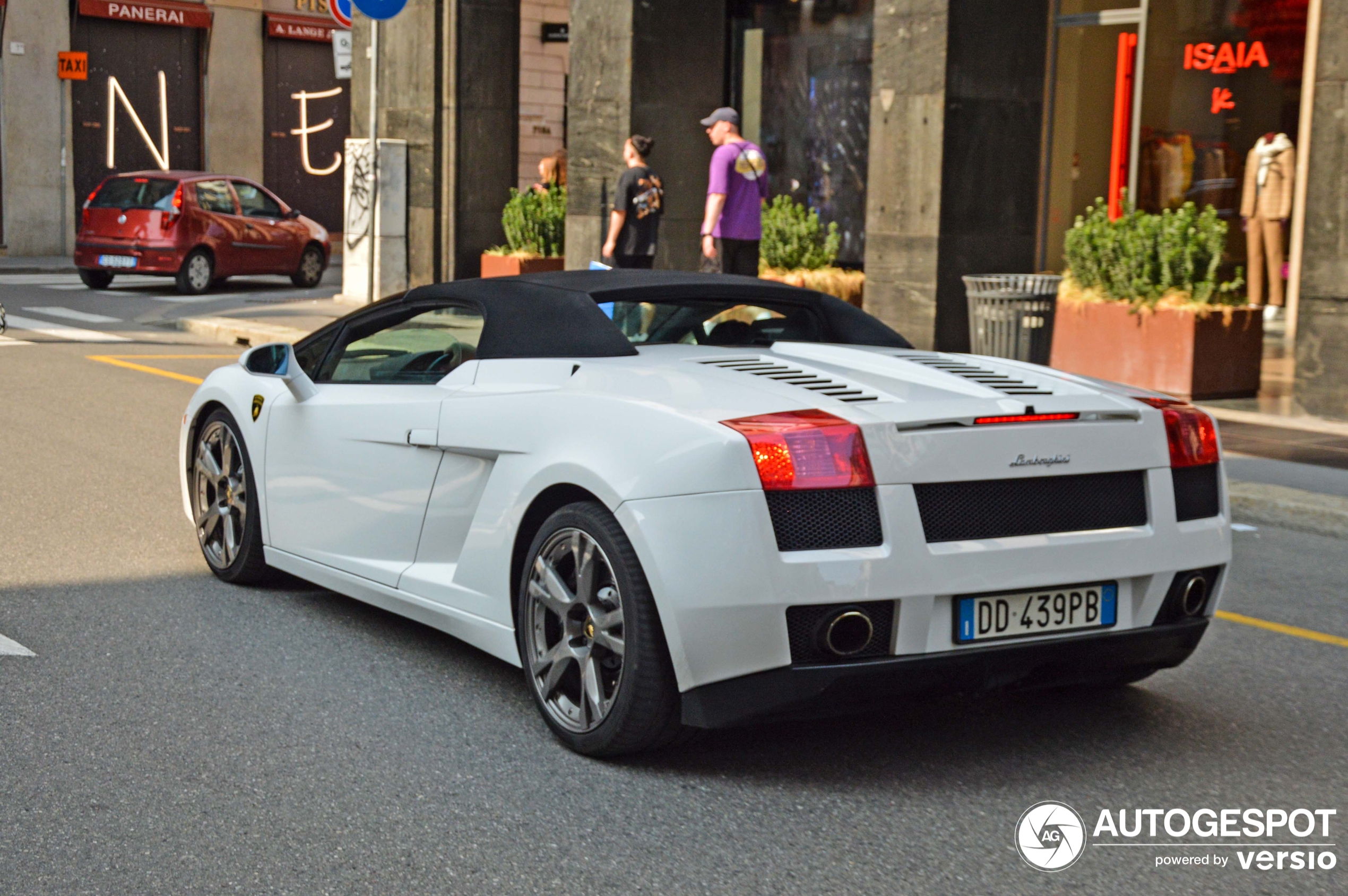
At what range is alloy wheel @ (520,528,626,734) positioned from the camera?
420 centimetres

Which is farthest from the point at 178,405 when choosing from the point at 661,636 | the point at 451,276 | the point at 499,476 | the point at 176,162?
the point at 176,162

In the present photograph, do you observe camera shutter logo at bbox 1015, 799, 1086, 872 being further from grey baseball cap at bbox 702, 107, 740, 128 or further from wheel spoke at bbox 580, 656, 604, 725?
grey baseball cap at bbox 702, 107, 740, 128

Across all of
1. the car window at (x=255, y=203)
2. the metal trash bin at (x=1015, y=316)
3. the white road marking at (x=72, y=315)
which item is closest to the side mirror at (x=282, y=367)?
the metal trash bin at (x=1015, y=316)

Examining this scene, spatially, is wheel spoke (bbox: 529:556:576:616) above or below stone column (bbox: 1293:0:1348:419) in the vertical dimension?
below

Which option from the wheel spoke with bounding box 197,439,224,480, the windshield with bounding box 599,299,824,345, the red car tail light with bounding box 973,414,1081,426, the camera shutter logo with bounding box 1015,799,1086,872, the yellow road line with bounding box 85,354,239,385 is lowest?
the yellow road line with bounding box 85,354,239,385

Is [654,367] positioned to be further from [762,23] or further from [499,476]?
[762,23]

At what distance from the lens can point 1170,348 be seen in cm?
1222

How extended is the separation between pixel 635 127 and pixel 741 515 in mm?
14733

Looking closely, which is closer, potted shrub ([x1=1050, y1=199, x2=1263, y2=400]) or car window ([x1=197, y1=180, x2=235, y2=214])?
potted shrub ([x1=1050, y1=199, x2=1263, y2=400])

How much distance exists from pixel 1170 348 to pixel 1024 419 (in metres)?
8.54

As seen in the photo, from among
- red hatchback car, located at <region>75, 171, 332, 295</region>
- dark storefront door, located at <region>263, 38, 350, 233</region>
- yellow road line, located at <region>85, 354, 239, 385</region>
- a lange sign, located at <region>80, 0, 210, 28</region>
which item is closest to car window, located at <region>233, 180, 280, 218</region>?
red hatchback car, located at <region>75, 171, 332, 295</region>

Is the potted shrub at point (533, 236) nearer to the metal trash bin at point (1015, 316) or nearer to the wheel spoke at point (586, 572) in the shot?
the metal trash bin at point (1015, 316)

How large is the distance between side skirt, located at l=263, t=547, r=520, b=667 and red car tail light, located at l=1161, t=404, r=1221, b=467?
1.81 meters
